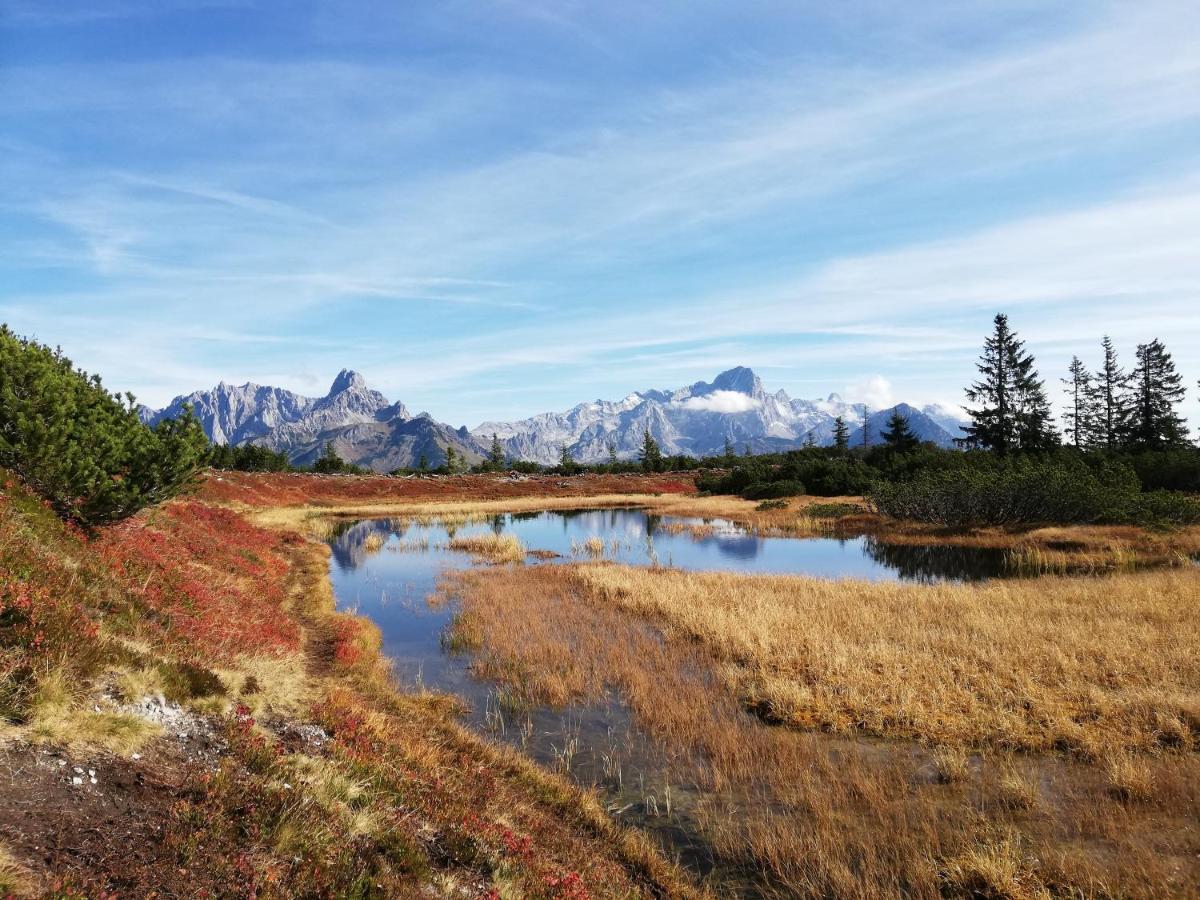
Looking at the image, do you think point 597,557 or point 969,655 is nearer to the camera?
point 969,655

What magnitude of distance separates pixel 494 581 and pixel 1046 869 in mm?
26474

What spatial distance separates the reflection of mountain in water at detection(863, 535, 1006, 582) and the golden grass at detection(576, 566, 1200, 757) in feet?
20.0

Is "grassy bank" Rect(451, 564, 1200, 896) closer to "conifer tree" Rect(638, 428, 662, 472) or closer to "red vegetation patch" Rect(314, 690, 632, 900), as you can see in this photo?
"red vegetation patch" Rect(314, 690, 632, 900)

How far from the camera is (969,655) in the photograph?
17734mm

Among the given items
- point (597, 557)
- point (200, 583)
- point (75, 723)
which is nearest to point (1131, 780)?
point (75, 723)

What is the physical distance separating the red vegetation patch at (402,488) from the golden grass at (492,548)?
24493 mm

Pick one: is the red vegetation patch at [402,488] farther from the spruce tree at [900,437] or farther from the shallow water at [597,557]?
the spruce tree at [900,437]

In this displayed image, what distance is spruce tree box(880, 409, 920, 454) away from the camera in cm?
8951

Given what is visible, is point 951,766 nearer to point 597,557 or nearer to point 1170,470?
point 597,557

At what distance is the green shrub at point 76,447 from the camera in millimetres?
14688

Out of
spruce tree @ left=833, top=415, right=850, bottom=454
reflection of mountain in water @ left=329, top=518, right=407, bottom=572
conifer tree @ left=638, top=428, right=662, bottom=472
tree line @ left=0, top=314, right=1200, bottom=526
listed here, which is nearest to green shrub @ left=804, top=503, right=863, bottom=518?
tree line @ left=0, top=314, right=1200, bottom=526

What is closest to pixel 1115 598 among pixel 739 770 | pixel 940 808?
pixel 940 808

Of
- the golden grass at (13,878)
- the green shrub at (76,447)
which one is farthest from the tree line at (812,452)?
the golden grass at (13,878)

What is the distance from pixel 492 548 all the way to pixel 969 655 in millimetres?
32202
